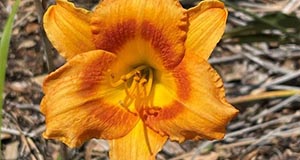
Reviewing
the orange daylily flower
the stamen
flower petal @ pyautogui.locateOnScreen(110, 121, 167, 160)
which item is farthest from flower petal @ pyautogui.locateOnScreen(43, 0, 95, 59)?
flower petal @ pyautogui.locateOnScreen(110, 121, 167, 160)

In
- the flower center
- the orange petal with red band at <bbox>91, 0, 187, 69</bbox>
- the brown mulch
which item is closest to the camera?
the orange petal with red band at <bbox>91, 0, 187, 69</bbox>

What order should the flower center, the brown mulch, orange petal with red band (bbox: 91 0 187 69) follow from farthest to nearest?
the brown mulch < the flower center < orange petal with red band (bbox: 91 0 187 69)

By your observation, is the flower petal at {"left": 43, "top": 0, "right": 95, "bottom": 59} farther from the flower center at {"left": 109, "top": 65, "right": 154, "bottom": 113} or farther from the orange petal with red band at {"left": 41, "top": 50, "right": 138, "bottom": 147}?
the flower center at {"left": 109, "top": 65, "right": 154, "bottom": 113}

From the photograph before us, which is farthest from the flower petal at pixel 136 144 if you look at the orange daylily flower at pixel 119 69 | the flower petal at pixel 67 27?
the flower petal at pixel 67 27

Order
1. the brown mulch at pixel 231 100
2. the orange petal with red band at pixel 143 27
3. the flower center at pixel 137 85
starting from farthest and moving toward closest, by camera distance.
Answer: the brown mulch at pixel 231 100 < the flower center at pixel 137 85 < the orange petal with red band at pixel 143 27

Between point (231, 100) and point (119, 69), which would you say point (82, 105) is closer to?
point (119, 69)

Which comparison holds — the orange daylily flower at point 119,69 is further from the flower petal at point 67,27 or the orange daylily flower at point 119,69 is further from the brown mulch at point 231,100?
the brown mulch at point 231,100
